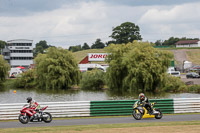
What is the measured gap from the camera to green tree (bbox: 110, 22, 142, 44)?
163m

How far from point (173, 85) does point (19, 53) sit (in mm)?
95333

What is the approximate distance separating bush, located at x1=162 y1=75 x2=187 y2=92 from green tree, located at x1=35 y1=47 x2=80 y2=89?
60.6 feet

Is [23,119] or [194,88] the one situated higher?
[194,88]

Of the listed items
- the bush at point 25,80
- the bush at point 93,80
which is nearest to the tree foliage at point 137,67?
the bush at point 93,80

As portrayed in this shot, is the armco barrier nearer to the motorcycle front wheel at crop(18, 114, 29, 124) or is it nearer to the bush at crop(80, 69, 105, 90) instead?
the motorcycle front wheel at crop(18, 114, 29, 124)

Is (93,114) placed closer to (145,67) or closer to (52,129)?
(52,129)

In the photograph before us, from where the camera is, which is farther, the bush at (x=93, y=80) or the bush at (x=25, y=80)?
the bush at (x=25, y=80)

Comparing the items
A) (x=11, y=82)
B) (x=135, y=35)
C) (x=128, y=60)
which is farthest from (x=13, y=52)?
(x=128, y=60)

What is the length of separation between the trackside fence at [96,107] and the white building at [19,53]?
12567cm

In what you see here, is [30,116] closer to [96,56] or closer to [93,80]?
[93,80]

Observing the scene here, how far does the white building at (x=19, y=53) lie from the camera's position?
145 meters

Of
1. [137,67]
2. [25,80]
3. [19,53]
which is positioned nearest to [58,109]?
[137,67]

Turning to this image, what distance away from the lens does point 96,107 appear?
888 inches

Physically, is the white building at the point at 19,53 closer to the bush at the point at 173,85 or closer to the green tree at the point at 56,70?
the green tree at the point at 56,70
